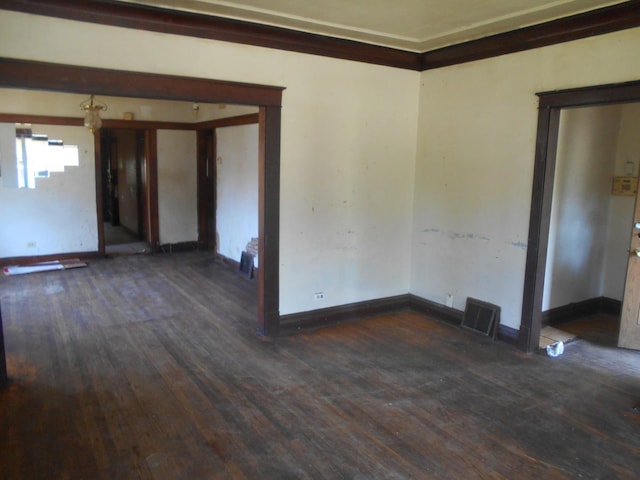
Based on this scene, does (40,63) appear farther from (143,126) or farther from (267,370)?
(143,126)

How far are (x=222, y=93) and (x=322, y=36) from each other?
3.64 feet

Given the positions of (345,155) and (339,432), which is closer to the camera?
(339,432)

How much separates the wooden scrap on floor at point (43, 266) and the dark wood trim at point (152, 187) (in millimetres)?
1267

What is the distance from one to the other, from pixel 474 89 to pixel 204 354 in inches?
138

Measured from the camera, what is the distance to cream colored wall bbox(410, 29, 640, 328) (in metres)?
3.81

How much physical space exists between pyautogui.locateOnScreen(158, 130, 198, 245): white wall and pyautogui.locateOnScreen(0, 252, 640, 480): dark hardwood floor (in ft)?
10.8

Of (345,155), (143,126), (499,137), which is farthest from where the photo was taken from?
(143,126)

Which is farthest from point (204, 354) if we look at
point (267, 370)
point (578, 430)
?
point (578, 430)

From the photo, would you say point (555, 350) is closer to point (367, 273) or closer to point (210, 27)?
A: point (367, 273)

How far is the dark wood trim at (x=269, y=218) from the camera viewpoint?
429cm

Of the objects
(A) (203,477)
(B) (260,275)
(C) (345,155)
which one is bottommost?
(A) (203,477)

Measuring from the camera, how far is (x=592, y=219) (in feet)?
16.5

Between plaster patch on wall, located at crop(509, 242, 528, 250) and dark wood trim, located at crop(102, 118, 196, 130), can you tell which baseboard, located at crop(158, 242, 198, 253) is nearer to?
dark wood trim, located at crop(102, 118, 196, 130)

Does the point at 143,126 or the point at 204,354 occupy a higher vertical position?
the point at 143,126
